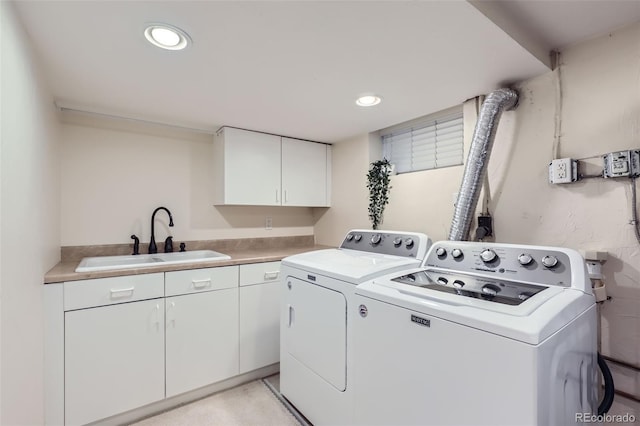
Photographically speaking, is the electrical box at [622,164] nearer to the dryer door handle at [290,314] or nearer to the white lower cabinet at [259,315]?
the dryer door handle at [290,314]

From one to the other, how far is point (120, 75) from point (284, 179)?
1428mm

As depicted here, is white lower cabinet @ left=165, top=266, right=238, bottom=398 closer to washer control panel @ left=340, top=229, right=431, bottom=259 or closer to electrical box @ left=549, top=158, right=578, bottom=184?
washer control panel @ left=340, top=229, right=431, bottom=259

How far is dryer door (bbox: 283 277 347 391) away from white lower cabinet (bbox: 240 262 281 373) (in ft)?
1.34

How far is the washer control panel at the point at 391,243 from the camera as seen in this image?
178 centimetres

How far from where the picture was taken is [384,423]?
1185 mm

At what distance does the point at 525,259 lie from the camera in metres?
1.28

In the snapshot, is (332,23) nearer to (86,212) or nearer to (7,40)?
(7,40)

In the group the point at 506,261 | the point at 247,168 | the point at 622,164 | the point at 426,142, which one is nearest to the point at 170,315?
the point at 247,168

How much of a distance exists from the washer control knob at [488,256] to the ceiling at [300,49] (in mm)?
920

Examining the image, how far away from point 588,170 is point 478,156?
1.57 ft

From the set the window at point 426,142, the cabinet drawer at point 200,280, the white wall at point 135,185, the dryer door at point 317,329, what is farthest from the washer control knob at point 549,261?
the white wall at point 135,185

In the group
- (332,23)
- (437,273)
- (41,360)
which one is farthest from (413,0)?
(41,360)

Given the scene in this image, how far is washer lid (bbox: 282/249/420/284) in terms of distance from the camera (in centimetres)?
Result: 141

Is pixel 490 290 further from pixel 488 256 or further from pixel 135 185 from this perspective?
pixel 135 185
